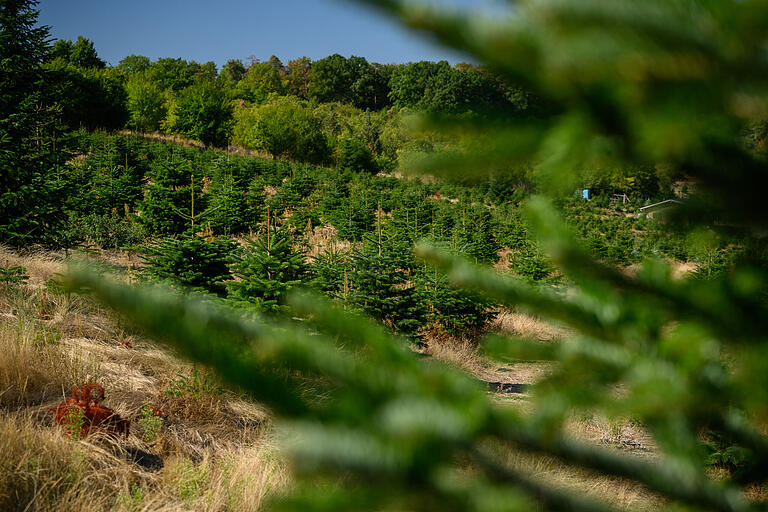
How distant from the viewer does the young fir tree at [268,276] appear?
18.9 ft

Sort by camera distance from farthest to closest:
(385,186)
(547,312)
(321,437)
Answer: (385,186) → (547,312) → (321,437)

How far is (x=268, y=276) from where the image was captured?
6320 mm

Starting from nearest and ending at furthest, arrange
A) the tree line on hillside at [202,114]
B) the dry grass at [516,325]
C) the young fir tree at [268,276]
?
1. the young fir tree at [268,276]
2. the dry grass at [516,325]
3. the tree line on hillside at [202,114]

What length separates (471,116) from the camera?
51cm

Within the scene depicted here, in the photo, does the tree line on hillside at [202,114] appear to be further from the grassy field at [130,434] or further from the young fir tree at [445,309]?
the grassy field at [130,434]

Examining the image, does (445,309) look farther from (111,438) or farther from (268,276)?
(111,438)

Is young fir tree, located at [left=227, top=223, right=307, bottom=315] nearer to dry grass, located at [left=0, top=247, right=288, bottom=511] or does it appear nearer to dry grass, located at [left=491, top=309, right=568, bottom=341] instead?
dry grass, located at [left=0, top=247, right=288, bottom=511]

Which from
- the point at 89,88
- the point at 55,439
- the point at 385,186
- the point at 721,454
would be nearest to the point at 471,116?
the point at 55,439

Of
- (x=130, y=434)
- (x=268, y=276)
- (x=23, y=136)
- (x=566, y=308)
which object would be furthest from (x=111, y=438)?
(x=23, y=136)

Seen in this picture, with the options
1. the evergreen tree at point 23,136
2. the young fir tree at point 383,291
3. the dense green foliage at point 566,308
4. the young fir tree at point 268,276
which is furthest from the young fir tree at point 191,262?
the dense green foliage at point 566,308

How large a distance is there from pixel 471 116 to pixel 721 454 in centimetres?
491

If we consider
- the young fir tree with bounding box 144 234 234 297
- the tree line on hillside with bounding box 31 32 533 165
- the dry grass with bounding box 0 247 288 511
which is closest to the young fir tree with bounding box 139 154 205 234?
the young fir tree with bounding box 144 234 234 297

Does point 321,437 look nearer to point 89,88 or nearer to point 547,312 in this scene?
point 547,312

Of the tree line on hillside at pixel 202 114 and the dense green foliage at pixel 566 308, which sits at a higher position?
the tree line on hillside at pixel 202 114
